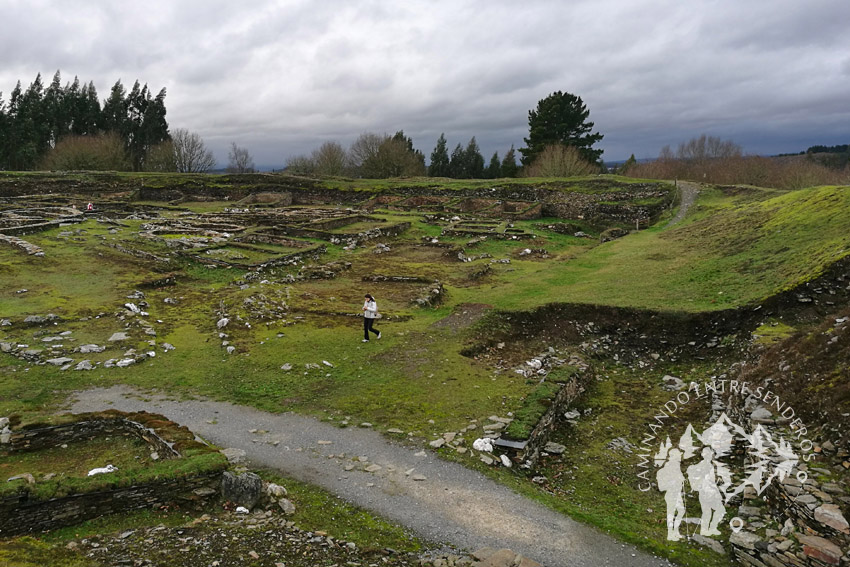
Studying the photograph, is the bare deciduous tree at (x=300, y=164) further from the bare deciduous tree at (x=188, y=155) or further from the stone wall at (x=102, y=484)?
the stone wall at (x=102, y=484)

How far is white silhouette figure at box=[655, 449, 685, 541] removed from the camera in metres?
6.75

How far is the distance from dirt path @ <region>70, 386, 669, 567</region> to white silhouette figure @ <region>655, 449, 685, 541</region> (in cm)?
92

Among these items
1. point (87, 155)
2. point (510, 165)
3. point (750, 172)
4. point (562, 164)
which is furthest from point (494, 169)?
point (87, 155)

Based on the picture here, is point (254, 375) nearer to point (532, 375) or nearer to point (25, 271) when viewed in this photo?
point (532, 375)

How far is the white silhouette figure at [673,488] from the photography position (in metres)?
6.75

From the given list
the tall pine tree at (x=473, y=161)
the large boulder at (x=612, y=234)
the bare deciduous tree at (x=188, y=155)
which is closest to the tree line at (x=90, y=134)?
the bare deciduous tree at (x=188, y=155)

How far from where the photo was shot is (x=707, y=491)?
732cm

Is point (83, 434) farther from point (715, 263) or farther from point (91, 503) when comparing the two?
point (715, 263)

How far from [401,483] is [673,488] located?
14.5ft

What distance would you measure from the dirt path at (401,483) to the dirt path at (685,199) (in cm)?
2792

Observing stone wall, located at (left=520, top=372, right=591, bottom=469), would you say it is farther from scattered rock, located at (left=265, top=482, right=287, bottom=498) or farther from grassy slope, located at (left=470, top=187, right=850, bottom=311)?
grassy slope, located at (left=470, top=187, right=850, bottom=311)

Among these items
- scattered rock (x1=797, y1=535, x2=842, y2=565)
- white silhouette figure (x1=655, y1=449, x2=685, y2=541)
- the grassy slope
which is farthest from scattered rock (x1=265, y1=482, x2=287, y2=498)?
the grassy slope

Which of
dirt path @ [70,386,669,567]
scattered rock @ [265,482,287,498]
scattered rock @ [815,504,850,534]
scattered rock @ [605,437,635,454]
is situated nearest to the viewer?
scattered rock @ [815,504,850,534]

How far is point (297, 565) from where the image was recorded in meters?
5.70
